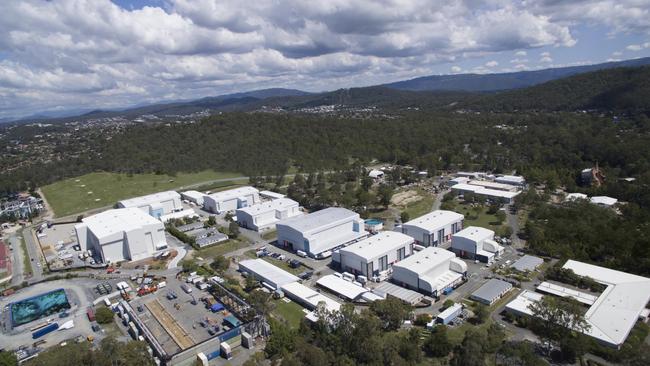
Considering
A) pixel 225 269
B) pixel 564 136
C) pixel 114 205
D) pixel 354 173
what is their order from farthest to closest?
pixel 564 136 < pixel 354 173 < pixel 114 205 < pixel 225 269

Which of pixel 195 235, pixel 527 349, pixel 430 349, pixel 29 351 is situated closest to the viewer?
pixel 527 349

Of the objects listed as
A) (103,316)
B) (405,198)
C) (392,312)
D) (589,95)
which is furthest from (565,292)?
(589,95)

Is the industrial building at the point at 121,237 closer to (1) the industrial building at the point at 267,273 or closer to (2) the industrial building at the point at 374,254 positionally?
(1) the industrial building at the point at 267,273

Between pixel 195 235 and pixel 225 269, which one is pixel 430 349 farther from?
pixel 195 235

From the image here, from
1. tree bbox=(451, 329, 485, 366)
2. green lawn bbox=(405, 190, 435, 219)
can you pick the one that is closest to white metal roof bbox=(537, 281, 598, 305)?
tree bbox=(451, 329, 485, 366)

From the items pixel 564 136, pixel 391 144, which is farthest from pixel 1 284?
pixel 564 136

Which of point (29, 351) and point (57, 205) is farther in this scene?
point (57, 205)

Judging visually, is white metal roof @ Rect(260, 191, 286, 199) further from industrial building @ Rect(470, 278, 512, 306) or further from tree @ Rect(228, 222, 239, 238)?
industrial building @ Rect(470, 278, 512, 306)

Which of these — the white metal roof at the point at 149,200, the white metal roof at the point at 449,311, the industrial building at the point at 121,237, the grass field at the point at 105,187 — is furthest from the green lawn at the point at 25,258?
the white metal roof at the point at 449,311
